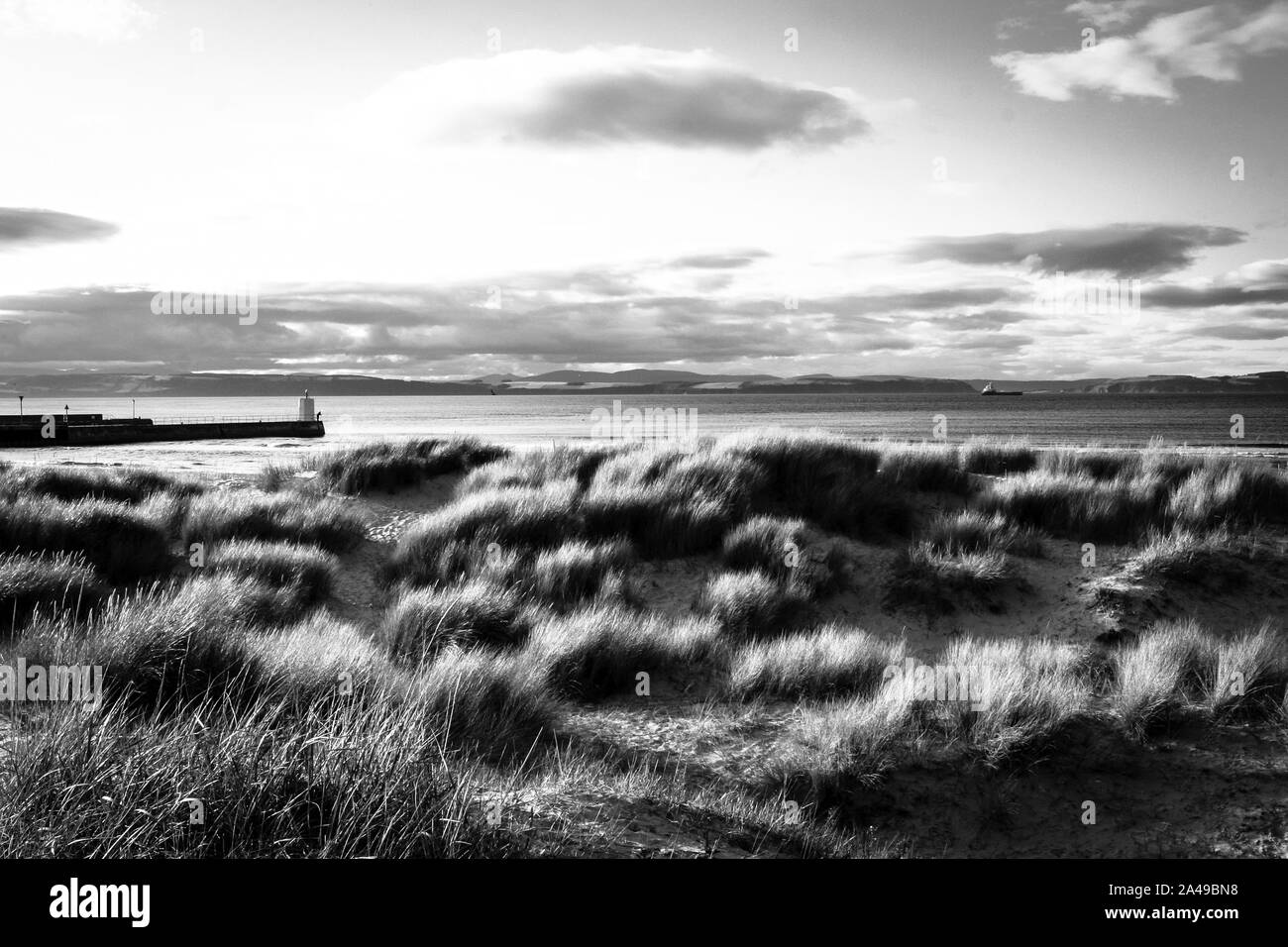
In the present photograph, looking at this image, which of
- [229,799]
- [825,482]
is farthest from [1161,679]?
[825,482]

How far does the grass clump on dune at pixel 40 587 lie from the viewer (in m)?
7.60

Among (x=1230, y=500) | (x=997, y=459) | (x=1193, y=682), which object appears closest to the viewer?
(x=1193, y=682)

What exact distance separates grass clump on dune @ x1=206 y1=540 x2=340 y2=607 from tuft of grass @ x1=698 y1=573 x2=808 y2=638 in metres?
4.67

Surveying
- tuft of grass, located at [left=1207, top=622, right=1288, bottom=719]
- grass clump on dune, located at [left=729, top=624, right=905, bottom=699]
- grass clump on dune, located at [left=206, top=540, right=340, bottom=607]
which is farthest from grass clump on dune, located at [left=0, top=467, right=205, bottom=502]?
tuft of grass, located at [left=1207, top=622, right=1288, bottom=719]

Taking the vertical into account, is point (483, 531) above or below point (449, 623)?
above

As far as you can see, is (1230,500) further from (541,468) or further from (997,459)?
(541,468)

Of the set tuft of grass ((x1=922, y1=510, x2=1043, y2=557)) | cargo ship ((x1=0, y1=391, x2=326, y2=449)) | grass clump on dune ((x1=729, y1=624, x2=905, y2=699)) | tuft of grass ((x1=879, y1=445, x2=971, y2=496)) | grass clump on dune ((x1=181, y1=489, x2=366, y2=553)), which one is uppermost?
cargo ship ((x1=0, y1=391, x2=326, y2=449))

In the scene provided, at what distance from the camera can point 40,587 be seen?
8008 millimetres

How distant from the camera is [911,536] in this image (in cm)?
1212

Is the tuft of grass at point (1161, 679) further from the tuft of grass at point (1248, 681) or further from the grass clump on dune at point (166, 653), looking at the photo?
the grass clump on dune at point (166, 653)

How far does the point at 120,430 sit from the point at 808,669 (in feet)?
162

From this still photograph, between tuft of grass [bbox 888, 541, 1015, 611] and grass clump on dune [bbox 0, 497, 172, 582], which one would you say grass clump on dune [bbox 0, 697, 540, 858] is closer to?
grass clump on dune [bbox 0, 497, 172, 582]

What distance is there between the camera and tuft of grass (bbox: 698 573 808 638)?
9305mm
